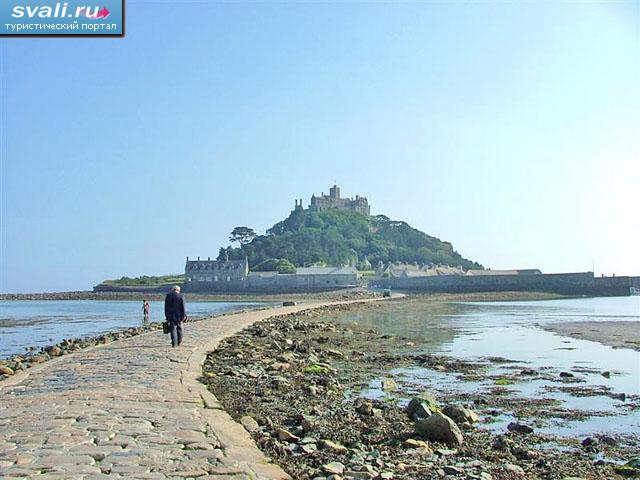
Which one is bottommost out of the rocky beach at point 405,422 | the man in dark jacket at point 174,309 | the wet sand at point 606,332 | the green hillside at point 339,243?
the wet sand at point 606,332

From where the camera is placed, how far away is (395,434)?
756cm

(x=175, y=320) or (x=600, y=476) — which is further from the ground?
(x=175, y=320)

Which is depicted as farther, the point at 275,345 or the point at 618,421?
the point at 275,345

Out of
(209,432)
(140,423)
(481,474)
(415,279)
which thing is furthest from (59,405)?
(415,279)

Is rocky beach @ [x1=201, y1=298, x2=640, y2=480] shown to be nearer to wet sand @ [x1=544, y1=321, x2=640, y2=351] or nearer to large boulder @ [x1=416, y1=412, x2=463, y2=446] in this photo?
large boulder @ [x1=416, y1=412, x2=463, y2=446]

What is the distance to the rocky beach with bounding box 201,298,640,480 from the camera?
6367mm

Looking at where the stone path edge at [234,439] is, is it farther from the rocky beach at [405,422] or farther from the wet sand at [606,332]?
the wet sand at [606,332]

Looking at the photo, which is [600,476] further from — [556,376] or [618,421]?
[556,376]

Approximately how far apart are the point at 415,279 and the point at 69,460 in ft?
324

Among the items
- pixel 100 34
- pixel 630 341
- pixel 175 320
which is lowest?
pixel 630 341

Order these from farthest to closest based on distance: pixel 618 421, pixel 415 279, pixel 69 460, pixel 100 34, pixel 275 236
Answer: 1. pixel 275 236
2. pixel 415 279
3. pixel 100 34
4. pixel 618 421
5. pixel 69 460

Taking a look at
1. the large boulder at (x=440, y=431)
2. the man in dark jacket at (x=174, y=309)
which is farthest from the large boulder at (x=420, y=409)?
the man in dark jacket at (x=174, y=309)

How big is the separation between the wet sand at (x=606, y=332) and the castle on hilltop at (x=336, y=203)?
153 metres

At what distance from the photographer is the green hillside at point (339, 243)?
153375 millimetres
